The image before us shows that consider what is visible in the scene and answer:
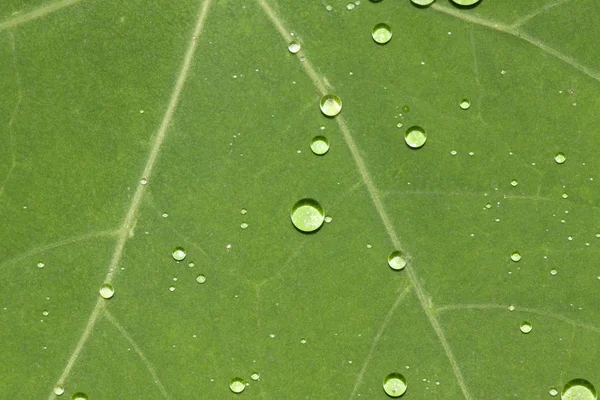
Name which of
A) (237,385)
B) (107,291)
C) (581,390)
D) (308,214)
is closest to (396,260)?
(308,214)

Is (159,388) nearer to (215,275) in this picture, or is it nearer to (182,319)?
(182,319)

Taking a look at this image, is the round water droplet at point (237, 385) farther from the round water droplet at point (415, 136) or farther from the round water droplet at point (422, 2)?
the round water droplet at point (422, 2)

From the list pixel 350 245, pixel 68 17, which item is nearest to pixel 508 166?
pixel 350 245

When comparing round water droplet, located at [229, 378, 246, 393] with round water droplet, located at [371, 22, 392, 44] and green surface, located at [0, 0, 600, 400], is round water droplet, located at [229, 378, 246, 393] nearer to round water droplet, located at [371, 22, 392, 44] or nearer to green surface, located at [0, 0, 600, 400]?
green surface, located at [0, 0, 600, 400]

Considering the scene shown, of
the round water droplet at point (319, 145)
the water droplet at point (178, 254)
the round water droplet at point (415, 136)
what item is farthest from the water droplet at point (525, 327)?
the water droplet at point (178, 254)

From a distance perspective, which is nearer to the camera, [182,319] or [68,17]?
[68,17]

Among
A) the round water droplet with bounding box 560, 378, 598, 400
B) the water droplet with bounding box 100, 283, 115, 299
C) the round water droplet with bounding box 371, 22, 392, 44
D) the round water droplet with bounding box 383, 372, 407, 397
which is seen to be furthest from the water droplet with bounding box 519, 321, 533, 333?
the water droplet with bounding box 100, 283, 115, 299
